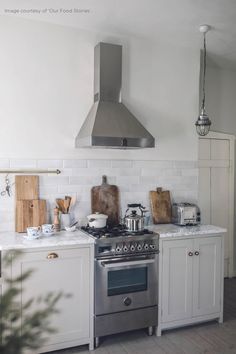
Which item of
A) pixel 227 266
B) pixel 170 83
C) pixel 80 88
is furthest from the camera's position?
→ pixel 227 266

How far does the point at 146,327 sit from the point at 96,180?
1.47 meters

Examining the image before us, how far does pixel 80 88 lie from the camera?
11.3 feet

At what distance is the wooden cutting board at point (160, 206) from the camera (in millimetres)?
3730

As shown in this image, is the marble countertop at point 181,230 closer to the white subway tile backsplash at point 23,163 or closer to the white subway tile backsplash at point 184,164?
the white subway tile backsplash at point 184,164

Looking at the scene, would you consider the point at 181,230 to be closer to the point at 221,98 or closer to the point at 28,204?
the point at 28,204

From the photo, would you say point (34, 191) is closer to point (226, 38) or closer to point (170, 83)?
point (170, 83)

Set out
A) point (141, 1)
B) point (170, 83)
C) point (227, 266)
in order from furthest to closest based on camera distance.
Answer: point (227, 266) → point (170, 83) → point (141, 1)

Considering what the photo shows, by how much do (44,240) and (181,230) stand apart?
4.30 feet

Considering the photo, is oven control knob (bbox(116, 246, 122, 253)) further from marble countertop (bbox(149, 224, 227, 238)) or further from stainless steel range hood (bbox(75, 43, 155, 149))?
stainless steel range hood (bbox(75, 43, 155, 149))

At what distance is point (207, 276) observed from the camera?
3.36m

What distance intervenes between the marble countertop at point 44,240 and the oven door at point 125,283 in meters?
0.24

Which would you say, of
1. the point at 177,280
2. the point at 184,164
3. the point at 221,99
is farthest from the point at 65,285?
the point at 221,99

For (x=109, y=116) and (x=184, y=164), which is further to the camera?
(x=184, y=164)

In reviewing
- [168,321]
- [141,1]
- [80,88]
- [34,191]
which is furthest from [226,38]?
[168,321]
